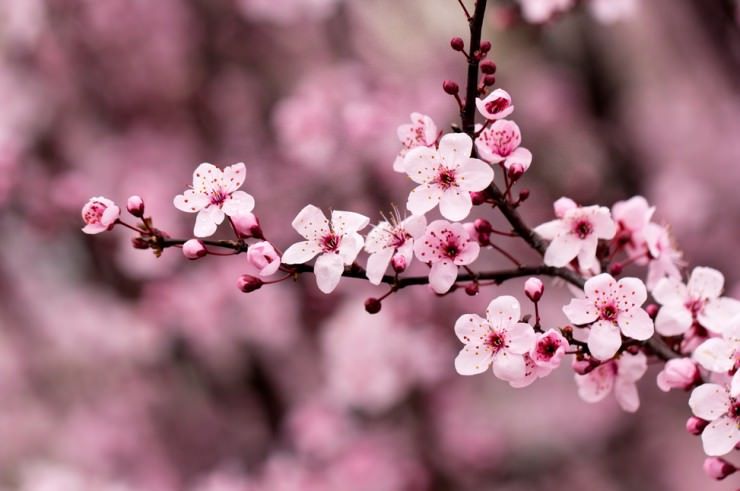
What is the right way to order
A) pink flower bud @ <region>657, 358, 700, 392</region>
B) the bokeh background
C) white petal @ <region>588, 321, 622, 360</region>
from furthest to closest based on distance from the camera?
the bokeh background → pink flower bud @ <region>657, 358, 700, 392</region> → white petal @ <region>588, 321, 622, 360</region>

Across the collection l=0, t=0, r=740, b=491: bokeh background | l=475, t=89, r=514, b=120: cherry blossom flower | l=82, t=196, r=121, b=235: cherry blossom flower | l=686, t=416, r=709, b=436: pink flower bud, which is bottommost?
l=686, t=416, r=709, b=436: pink flower bud

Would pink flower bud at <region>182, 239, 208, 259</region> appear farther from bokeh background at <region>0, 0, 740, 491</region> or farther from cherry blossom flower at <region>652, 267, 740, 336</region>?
bokeh background at <region>0, 0, 740, 491</region>

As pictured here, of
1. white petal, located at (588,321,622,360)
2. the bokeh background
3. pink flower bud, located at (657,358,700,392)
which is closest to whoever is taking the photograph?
white petal, located at (588,321,622,360)

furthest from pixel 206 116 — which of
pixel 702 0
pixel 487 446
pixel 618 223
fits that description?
pixel 618 223

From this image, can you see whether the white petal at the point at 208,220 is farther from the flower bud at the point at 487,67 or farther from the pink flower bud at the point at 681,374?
the pink flower bud at the point at 681,374

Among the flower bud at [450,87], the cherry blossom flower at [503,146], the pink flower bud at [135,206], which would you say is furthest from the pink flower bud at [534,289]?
the pink flower bud at [135,206]

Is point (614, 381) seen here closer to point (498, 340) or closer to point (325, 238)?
point (498, 340)

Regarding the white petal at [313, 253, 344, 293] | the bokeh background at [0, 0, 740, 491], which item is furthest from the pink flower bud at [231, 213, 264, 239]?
the bokeh background at [0, 0, 740, 491]
